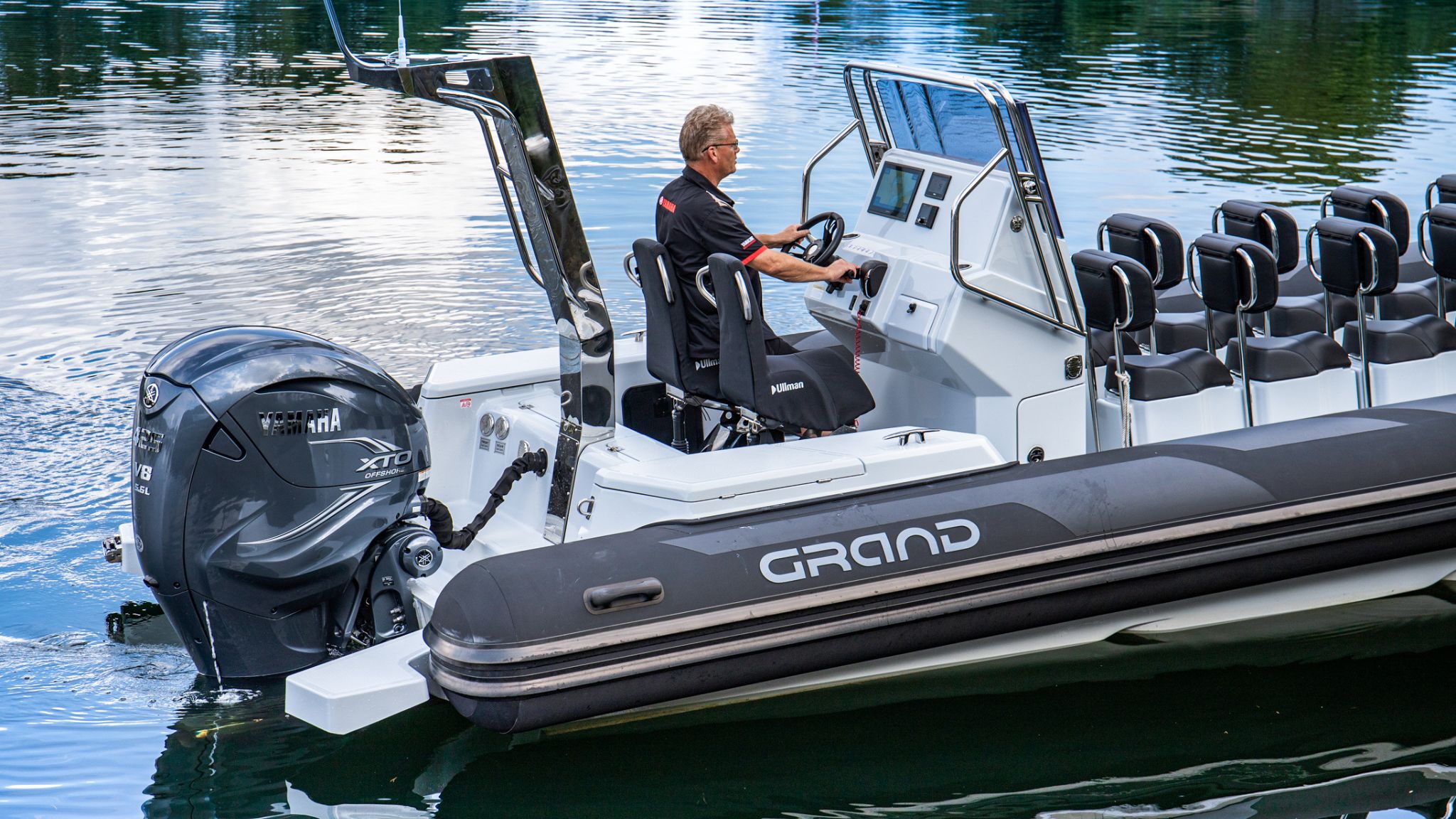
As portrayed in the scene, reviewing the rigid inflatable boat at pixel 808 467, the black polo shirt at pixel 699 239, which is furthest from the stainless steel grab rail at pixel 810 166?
the black polo shirt at pixel 699 239

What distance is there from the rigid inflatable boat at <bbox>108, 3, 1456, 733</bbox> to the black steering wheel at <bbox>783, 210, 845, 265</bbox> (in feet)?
0.13

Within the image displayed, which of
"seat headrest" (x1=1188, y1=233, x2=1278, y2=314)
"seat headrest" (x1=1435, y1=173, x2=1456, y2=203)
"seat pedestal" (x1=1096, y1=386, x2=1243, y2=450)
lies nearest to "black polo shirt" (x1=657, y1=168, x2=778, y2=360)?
"seat pedestal" (x1=1096, y1=386, x2=1243, y2=450)

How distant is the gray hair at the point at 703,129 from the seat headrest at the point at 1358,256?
1830mm

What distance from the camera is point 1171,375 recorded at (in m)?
4.02

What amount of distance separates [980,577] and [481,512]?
1.23m

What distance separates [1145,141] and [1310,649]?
328 inches

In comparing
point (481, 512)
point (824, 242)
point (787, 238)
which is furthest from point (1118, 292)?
point (481, 512)

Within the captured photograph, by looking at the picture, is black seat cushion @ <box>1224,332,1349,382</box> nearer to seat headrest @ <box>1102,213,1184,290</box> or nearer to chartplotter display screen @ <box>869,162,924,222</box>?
seat headrest @ <box>1102,213,1184,290</box>

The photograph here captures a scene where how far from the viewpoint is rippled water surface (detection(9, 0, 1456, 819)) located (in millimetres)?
3176

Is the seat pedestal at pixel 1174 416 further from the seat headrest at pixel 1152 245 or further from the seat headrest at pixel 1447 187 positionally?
the seat headrest at pixel 1447 187

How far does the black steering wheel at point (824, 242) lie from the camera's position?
3896 millimetres

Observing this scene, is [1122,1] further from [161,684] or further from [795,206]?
[161,684]

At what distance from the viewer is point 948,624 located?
3.22 m

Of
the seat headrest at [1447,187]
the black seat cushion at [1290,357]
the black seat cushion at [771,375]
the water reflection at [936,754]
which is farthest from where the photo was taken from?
the seat headrest at [1447,187]
